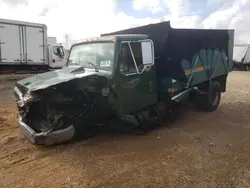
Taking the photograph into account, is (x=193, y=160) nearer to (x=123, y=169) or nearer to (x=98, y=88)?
(x=123, y=169)

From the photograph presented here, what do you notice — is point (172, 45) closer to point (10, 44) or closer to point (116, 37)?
point (116, 37)

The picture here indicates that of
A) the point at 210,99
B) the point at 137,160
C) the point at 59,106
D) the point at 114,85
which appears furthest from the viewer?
the point at 210,99

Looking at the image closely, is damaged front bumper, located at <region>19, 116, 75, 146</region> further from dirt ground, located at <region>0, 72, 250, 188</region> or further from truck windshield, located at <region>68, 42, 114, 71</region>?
truck windshield, located at <region>68, 42, 114, 71</region>

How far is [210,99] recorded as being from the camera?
24.4ft

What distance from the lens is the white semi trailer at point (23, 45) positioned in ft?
44.0

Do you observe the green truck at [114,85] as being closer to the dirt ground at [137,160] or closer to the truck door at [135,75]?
the truck door at [135,75]

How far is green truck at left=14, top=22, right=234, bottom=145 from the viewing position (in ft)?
14.1

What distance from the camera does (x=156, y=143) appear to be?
483 cm

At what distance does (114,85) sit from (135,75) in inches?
24.5

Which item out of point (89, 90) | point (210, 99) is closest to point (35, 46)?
point (210, 99)

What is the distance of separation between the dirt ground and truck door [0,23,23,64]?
8.88 m

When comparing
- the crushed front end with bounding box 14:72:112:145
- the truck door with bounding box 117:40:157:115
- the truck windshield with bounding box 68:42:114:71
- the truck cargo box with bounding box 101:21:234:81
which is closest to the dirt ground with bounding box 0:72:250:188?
the crushed front end with bounding box 14:72:112:145

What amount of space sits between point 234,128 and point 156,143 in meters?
2.29

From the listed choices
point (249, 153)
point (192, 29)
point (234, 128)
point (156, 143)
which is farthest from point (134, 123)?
point (192, 29)
